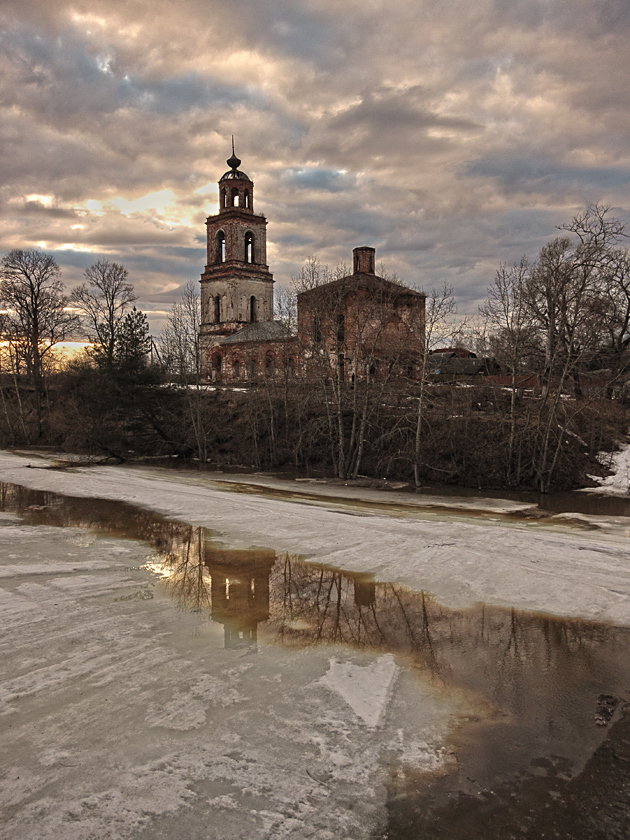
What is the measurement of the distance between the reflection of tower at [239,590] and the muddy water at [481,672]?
1.0 inches

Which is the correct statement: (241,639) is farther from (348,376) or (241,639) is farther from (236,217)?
(236,217)

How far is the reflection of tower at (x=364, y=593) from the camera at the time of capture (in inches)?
326

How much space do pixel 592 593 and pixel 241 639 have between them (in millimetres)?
5338

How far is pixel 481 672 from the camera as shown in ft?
20.3

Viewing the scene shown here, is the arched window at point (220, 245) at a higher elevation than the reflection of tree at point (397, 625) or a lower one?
higher

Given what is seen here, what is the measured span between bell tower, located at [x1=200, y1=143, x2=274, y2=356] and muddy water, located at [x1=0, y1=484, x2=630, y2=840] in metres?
45.1

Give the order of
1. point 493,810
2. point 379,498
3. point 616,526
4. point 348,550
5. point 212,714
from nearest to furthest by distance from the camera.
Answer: point 493,810
point 212,714
point 348,550
point 616,526
point 379,498

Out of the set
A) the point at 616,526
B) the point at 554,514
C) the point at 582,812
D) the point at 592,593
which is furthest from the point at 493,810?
the point at 554,514

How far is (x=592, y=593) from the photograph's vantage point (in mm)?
8633

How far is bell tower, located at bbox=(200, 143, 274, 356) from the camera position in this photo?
5428 centimetres

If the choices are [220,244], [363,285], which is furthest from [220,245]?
[363,285]

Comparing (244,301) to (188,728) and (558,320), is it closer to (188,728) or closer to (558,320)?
(558,320)

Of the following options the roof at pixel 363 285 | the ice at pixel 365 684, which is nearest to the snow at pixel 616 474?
the roof at pixel 363 285

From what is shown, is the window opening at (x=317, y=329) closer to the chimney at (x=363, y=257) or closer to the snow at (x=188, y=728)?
the snow at (x=188, y=728)
